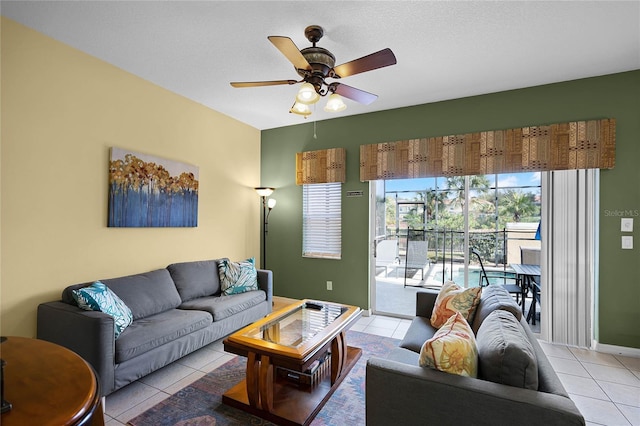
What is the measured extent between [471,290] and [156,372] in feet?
9.33

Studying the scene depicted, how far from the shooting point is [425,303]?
9.93 feet

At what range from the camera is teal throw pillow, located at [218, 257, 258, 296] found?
3783mm

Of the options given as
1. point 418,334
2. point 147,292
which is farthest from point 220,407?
A: point 418,334

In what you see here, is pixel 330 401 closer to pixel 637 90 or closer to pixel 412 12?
pixel 412 12

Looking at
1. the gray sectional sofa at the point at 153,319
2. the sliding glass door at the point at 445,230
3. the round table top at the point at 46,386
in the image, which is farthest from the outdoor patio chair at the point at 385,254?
the round table top at the point at 46,386

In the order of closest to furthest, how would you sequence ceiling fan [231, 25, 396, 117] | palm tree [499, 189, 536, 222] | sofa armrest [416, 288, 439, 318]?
ceiling fan [231, 25, 396, 117]
sofa armrest [416, 288, 439, 318]
palm tree [499, 189, 536, 222]

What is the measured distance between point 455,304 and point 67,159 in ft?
11.9

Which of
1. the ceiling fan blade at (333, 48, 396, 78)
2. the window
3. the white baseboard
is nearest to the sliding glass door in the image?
the window

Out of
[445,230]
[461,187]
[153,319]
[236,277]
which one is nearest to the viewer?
[153,319]

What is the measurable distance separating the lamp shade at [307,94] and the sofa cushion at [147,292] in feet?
7.66

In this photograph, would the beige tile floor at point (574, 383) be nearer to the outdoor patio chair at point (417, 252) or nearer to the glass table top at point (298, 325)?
the glass table top at point (298, 325)

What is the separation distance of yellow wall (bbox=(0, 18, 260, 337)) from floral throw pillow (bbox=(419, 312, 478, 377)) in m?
3.06

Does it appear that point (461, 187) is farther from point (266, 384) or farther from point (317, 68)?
point (266, 384)

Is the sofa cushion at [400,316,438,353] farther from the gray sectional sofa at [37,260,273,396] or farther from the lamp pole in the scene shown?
the lamp pole
